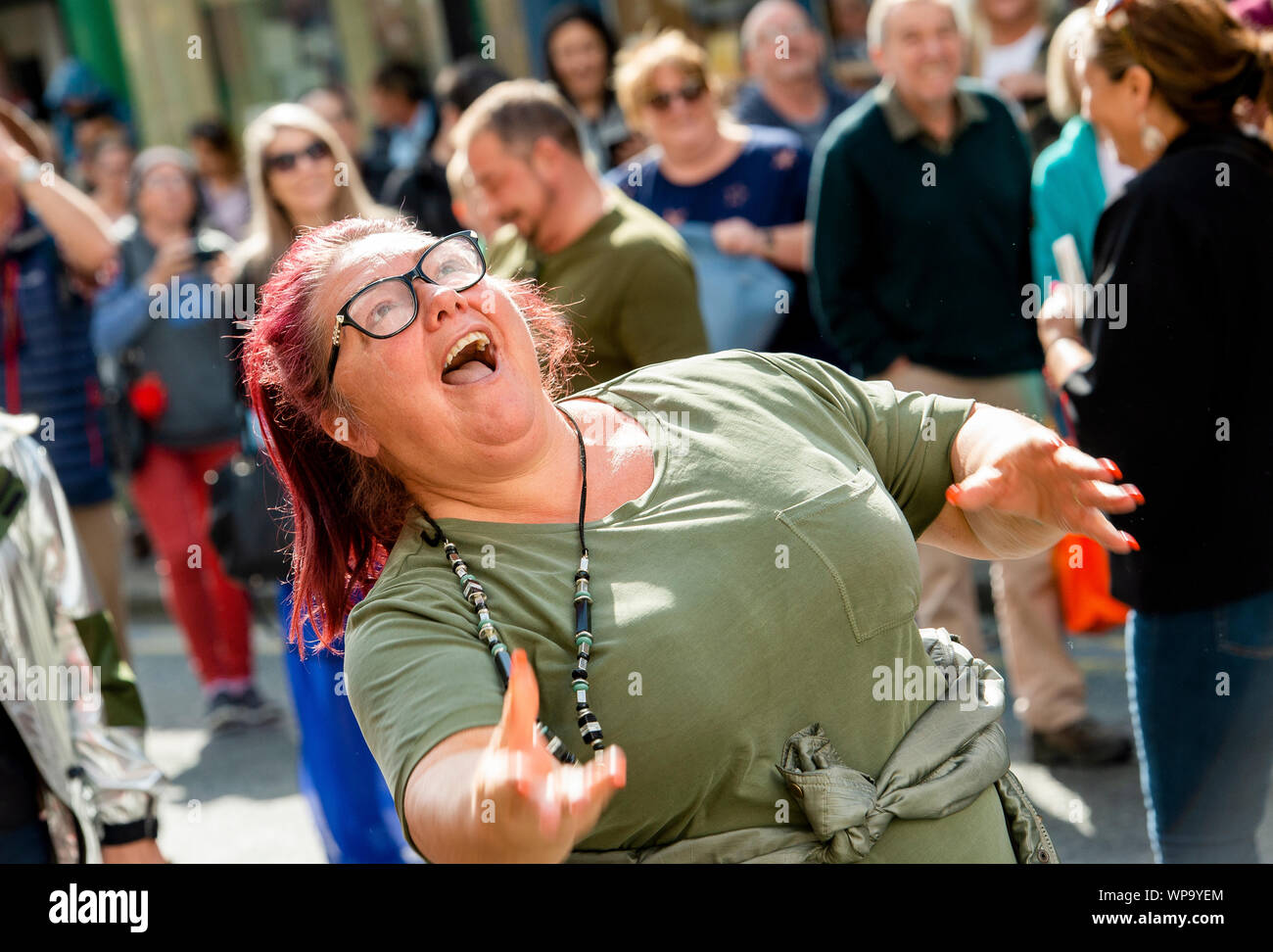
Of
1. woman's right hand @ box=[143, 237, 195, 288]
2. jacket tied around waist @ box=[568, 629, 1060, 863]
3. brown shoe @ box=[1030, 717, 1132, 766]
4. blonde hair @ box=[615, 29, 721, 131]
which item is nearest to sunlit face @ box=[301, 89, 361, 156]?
woman's right hand @ box=[143, 237, 195, 288]

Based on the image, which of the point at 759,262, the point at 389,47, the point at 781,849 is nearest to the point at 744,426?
the point at 781,849

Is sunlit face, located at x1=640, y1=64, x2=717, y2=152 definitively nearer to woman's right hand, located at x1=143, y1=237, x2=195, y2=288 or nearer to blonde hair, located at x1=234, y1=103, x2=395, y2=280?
blonde hair, located at x1=234, y1=103, x2=395, y2=280

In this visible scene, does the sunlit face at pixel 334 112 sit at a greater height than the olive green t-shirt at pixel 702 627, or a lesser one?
greater

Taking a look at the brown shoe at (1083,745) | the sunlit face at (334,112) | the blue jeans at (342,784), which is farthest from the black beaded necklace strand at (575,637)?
the sunlit face at (334,112)

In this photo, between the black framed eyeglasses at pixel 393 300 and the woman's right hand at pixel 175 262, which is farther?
the woman's right hand at pixel 175 262

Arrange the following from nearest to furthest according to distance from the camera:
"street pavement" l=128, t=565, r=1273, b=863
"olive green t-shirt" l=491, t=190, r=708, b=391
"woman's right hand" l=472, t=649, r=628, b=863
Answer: "woman's right hand" l=472, t=649, r=628, b=863 < "olive green t-shirt" l=491, t=190, r=708, b=391 < "street pavement" l=128, t=565, r=1273, b=863

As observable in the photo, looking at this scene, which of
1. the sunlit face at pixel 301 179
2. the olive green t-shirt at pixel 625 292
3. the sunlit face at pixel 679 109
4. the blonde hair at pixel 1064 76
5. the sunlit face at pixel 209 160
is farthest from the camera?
the sunlit face at pixel 209 160

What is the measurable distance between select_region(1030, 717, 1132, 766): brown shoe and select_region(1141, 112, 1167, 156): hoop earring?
6.27 ft

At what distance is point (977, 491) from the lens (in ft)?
5.47

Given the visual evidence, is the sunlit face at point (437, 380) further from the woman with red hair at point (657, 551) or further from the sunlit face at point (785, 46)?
the sunlit face at point (785, 46)

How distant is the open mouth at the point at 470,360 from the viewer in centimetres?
175

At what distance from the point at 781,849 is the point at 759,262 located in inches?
111

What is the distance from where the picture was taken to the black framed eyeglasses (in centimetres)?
176
